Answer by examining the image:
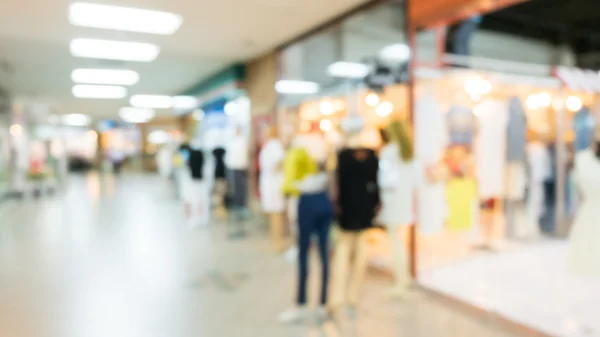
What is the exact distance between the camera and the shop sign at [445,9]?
11.8ft

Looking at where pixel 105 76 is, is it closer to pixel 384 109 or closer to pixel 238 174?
pixel 238 174

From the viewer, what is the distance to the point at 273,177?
5.85 metres

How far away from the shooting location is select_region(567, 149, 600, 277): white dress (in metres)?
2.76

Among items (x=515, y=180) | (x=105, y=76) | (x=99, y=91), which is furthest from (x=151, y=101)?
(x=515, y=180)

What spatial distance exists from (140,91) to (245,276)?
361 inches

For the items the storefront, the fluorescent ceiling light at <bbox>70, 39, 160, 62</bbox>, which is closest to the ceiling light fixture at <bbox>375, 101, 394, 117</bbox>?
the storefront

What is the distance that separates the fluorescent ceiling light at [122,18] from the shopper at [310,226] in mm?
3044

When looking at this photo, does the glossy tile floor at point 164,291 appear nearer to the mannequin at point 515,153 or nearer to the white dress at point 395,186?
the white dress at point 395,186

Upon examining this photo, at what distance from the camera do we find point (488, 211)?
541cm

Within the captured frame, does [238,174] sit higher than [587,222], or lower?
higher

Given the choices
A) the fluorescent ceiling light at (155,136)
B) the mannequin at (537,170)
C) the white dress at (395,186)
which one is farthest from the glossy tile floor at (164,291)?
the fluorescent ceiling light at (155,136)

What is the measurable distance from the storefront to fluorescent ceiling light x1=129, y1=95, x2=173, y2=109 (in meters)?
8.62

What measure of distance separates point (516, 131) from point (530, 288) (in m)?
1.69

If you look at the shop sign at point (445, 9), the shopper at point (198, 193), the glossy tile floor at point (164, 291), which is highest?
the shop sign at point (445, 9)
